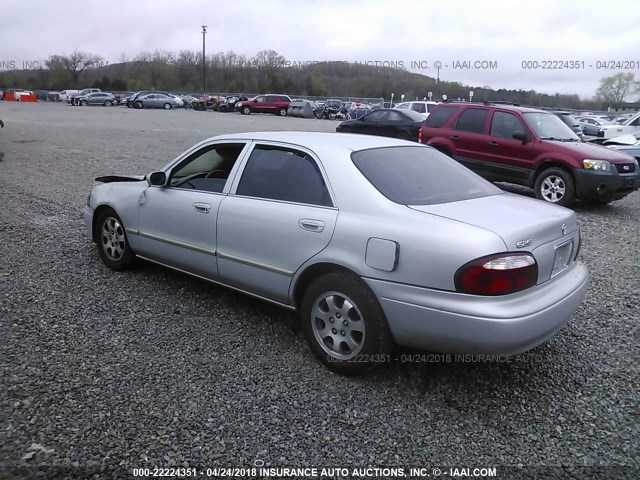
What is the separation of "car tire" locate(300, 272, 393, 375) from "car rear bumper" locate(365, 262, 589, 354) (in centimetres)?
7

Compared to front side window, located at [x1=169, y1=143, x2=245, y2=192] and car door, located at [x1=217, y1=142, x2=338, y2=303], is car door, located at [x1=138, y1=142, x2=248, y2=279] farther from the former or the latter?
car door, located at [x1=217, y1=142, x2=338, y2=303]

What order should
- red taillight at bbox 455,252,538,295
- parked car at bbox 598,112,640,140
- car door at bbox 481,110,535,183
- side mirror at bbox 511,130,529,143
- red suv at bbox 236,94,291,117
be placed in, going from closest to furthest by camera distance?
red taillight at bbox 455,252,538,295, side mirror at bbox 511,130,529,143, car door at bbox 481,110,535,183, parked car at bbox 598,112,640,140, red suv at bbox 236,94,291,117

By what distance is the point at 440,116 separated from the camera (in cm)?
1049

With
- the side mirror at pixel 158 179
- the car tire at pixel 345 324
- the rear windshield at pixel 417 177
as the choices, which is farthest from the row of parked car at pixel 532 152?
the car tire at pixel 345 324

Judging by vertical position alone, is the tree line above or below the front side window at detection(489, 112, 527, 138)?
above

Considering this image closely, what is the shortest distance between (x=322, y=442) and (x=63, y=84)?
9597cm

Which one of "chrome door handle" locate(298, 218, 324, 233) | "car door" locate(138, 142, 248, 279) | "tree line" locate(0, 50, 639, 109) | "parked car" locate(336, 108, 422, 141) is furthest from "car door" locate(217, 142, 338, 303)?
"tree line" locate(0, 50, 639, 109)

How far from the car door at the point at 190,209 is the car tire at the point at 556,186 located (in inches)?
256

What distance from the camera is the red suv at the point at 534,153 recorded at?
8.45m

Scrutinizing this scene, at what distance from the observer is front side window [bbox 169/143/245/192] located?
4.11 metres

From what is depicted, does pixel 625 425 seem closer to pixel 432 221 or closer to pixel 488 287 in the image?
pixel 488 287

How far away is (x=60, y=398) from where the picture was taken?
292 centimetres

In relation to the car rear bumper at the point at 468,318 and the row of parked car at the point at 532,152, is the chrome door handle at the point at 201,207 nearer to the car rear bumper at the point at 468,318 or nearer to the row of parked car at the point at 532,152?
the car rear bumper at the point at 468,318

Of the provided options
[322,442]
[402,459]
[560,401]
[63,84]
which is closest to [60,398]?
[322,442]
